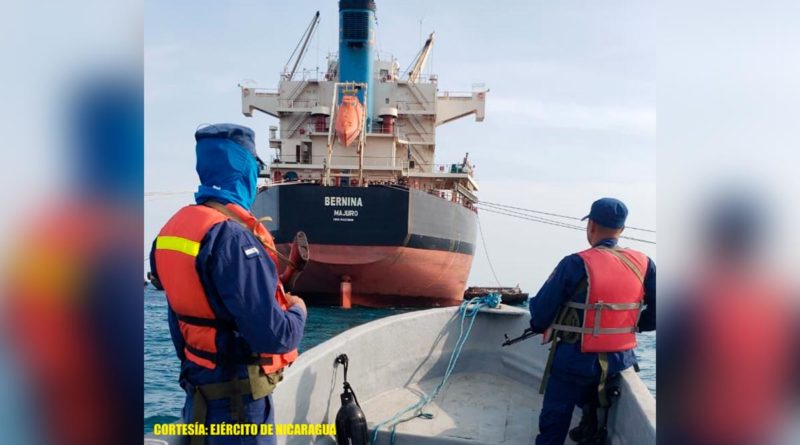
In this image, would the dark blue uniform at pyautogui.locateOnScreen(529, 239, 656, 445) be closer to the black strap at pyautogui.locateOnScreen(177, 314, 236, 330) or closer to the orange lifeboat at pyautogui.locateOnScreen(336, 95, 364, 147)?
the black strap at pyautogui.locateOnScreen(177, 314, 236, 330)

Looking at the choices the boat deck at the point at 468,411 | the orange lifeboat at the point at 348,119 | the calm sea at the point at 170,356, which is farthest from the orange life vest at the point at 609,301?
the orange lifeboat at the point at 348,119

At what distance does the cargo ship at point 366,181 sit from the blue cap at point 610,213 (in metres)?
13.2

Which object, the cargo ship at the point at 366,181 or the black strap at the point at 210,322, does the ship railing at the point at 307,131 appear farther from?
the black strap at the point at 210,322

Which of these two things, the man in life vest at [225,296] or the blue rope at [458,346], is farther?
the blue rope at [458,346]

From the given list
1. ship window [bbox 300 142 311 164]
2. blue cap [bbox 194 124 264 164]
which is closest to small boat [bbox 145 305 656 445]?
blue cap [bbox 194 124 264 164]

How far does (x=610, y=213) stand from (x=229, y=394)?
199cm

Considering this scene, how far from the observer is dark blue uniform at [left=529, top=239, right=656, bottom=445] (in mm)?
2684

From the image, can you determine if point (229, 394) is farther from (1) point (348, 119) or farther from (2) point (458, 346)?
(1) point (348, 119)

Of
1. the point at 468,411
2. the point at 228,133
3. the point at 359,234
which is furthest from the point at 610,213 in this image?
the point at 359,234

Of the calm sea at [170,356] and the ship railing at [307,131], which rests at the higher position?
the ship railing at [307,131]

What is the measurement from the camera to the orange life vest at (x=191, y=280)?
176cm

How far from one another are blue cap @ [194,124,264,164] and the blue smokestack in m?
19.3

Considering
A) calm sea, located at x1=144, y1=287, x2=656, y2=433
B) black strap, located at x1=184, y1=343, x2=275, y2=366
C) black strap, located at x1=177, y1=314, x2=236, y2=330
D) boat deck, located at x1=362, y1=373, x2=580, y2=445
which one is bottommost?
calm sea, located at x1=144, y1=287, x2=656, y2=433
